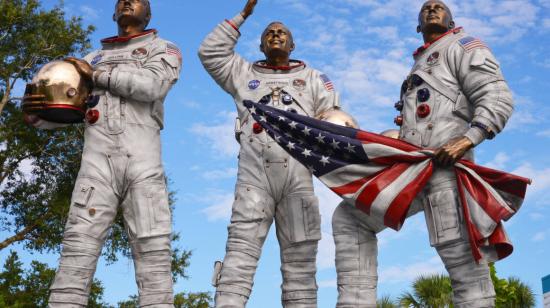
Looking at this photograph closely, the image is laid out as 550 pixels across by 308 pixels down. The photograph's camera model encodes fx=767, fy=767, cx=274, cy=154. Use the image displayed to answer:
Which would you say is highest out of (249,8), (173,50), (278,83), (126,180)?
(249,8)

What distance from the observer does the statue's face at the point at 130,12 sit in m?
7.54

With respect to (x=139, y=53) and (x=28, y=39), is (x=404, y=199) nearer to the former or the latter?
(x=139, y=53)

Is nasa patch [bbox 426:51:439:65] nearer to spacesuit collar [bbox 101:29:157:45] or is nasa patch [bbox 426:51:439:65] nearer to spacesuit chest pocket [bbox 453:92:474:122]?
spacesuit chest pocket [bbox 453:92:474:122]

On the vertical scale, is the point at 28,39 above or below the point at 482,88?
above

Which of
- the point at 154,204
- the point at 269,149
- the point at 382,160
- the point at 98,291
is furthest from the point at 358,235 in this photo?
the point at 98,291

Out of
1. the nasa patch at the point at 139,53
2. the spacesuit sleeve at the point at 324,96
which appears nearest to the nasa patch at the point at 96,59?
the nasa patch at the point at 139,53

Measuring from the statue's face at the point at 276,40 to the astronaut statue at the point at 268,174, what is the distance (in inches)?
0.4

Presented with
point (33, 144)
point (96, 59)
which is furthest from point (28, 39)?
point (96, 59)

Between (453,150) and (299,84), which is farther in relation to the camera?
(299,84)

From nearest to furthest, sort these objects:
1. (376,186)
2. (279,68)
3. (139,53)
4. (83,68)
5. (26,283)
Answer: (376,186) < (83,68) < (139,53) < (279,68) < (26,283)

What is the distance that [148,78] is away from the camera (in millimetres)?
7105

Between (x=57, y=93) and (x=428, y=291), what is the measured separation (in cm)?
1253

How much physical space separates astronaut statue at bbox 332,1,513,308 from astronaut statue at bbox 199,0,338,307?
65cm

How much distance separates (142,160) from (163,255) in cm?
90
